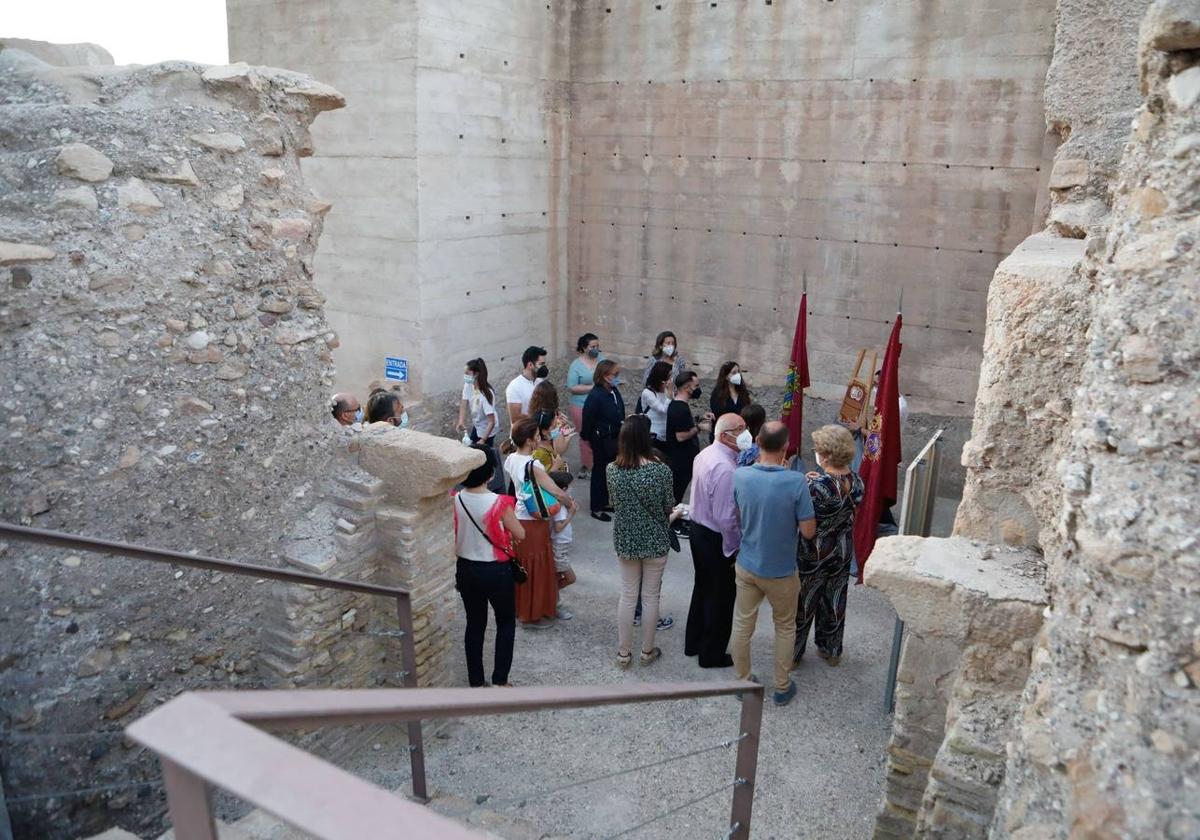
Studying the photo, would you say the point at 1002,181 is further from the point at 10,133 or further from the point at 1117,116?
the point at 10,133

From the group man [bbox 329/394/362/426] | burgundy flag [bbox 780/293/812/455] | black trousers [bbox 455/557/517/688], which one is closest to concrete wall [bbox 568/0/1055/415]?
burgundy flag [bbox 780/293/812/455]

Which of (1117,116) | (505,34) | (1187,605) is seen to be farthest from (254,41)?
(1187,605)

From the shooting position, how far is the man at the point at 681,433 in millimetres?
7699

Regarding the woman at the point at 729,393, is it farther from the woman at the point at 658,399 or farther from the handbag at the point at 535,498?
the handbag at the point at 535,498

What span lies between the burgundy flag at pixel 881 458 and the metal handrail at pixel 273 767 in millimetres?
5318

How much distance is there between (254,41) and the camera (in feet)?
28.9

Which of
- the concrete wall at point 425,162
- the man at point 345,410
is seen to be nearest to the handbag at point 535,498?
the man at point 345,410

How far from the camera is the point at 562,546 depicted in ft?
21.6

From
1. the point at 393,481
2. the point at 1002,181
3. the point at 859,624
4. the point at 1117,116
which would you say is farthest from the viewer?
the point at 1002,181

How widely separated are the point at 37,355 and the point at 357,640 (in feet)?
7.15

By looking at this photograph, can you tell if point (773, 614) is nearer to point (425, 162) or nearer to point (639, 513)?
point (639, 513)

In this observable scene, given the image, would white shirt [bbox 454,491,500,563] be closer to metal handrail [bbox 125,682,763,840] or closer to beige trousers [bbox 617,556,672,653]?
beige trousers [bbox 617,556,672,653]

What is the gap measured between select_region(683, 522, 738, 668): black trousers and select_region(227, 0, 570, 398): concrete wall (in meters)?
3.88

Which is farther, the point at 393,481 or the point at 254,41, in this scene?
the point at 254,41
